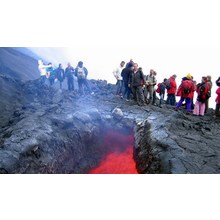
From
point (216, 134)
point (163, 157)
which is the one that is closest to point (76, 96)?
point (216, 134)

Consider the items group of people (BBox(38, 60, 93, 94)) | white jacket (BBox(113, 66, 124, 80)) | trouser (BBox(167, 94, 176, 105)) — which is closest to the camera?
white jacket (BBox(113, 66, 124, 80))

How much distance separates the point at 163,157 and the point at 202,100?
265 inches

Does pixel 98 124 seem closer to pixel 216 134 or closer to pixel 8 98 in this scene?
pixel 216 134

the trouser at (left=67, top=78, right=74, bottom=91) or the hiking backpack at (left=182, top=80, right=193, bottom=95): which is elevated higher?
the hiking backpack at (left=182, top=80, right=193, bottom=95)

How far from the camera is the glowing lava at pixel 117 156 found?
35.3 feet

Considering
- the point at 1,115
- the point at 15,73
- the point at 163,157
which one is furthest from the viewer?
the point at 15,73

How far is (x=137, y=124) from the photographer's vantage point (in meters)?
12.7

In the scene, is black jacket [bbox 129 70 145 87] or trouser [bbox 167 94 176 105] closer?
black jacket [bbox 129 70 145 87]

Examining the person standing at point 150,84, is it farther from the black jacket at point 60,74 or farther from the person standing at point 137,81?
the black jacket at point 60,74

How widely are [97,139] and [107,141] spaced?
0.48 metres

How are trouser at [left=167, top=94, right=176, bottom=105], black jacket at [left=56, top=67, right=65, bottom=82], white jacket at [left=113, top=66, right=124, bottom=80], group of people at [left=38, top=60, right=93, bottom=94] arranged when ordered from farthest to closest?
black jacket at [left=56, top=67, right=65, bottom=82]
trouser at [left=167, top=94, right=176, bottom=105]
group of people at [left=38, top=60, right=93, bottom=94]
white jacket at [left=113, top=66, right=124, bottom=80]

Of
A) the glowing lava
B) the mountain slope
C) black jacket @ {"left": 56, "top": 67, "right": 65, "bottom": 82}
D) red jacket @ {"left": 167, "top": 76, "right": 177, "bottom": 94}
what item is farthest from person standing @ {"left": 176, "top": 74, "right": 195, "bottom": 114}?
the mountain slope

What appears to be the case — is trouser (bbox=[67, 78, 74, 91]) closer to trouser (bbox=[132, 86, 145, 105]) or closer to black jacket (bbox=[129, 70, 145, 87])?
trouser (bbox=[132, 86, 145, 105])

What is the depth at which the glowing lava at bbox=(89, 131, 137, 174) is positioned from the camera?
1077 cm
